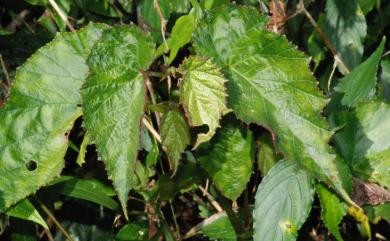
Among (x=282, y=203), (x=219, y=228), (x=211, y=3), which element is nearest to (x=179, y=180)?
(x=219, y=228)

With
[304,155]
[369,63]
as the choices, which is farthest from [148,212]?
[369,63]

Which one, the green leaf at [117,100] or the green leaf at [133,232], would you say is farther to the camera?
the green leaf at [133,232]

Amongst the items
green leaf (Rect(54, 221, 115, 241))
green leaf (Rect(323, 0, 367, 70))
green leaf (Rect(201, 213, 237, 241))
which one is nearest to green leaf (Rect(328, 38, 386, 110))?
green leaf (Rect(323, 0, 367, 70))

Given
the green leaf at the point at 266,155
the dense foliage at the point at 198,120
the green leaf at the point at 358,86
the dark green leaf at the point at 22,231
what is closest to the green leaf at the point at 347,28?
the dense foliage at the point at 198,120

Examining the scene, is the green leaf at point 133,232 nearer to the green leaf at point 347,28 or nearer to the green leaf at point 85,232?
the green leaf at point 85,232

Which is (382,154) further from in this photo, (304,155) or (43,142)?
(43,142)

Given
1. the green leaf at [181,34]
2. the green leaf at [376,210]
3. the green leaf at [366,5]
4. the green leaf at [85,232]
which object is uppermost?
the green leaf at [181,34]
